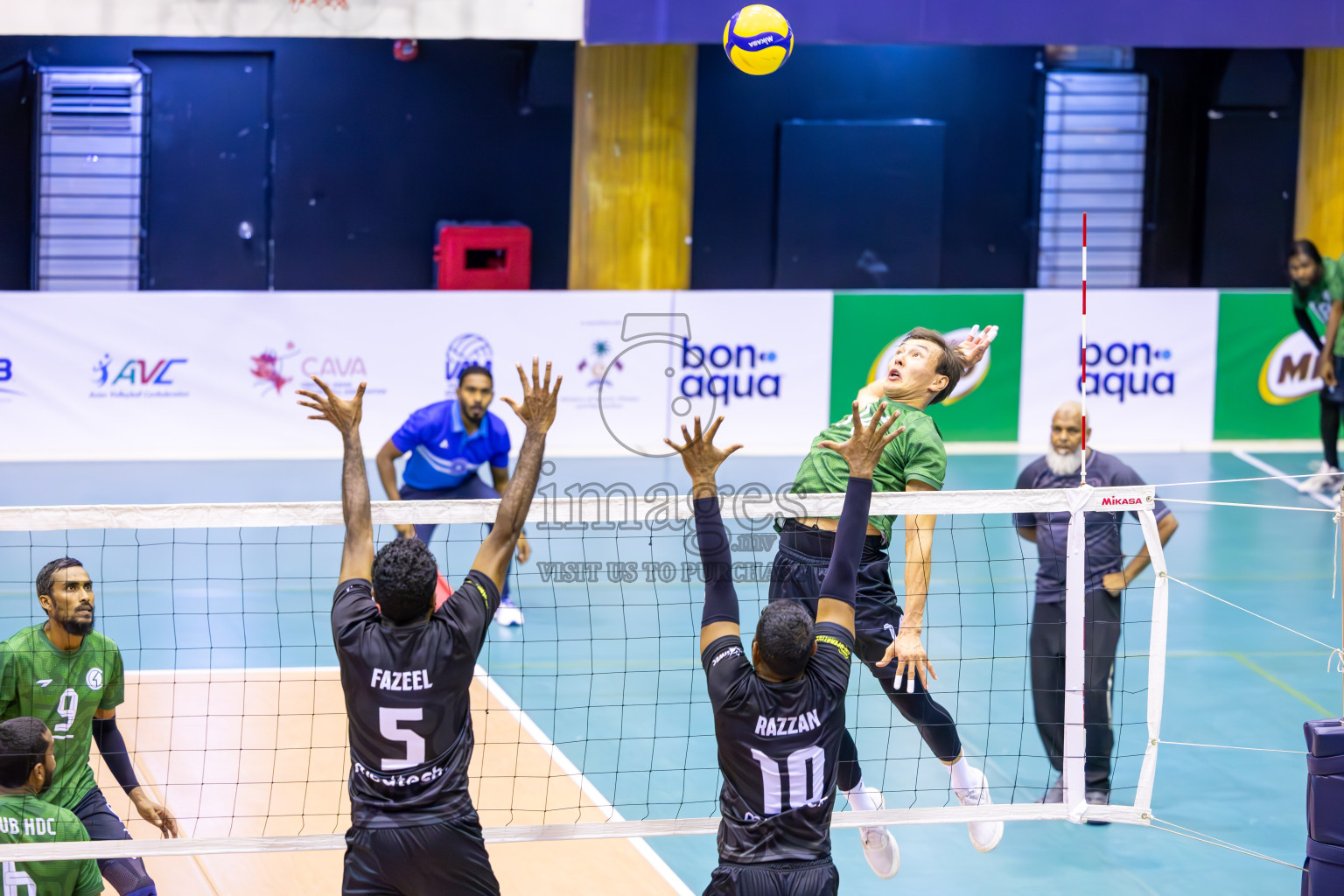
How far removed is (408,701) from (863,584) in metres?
2.03

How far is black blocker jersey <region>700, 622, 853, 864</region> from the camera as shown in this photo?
430 cm

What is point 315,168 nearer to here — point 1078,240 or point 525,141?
point 525,141

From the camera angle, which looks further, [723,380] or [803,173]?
[803,173]

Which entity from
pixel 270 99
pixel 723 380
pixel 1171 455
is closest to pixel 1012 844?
pixel 723 380

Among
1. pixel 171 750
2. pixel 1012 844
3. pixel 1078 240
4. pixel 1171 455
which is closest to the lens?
pixel 1012 844

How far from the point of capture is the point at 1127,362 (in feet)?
46.8

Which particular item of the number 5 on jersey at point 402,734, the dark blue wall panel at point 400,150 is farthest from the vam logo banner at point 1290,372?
the number 5 on jersey at point 402,734

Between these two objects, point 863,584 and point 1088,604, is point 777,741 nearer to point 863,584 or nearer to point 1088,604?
point 863,584

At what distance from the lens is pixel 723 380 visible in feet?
45.1

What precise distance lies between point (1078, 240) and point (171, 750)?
Answer: 43.7 ft

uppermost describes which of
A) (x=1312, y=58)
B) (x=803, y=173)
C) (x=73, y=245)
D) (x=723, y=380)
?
(x=1312, y=58)

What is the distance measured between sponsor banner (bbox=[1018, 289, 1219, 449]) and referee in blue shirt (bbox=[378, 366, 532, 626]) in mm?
6910

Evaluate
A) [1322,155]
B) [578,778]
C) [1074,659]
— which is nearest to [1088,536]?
[1074,659]

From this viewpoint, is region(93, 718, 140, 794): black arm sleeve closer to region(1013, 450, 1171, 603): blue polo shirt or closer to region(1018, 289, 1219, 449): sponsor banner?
region(1013, 450, 1171, 603): blue polo shirt
